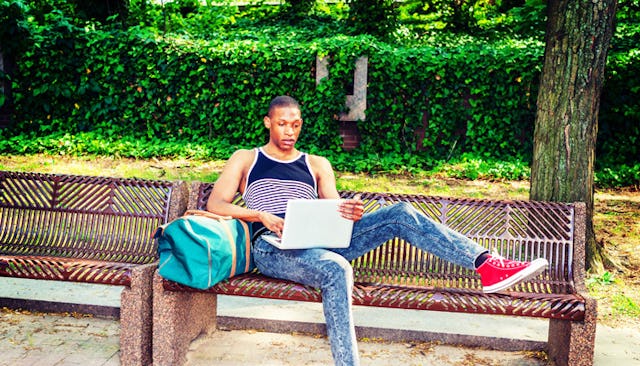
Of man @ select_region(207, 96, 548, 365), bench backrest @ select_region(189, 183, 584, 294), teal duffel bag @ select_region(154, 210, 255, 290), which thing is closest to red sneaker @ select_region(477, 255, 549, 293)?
man @ select_region(207, 96, 548, 365)

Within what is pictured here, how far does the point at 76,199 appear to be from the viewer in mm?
4105

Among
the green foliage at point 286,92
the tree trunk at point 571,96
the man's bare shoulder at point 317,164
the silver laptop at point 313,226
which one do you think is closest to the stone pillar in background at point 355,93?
the green foliage at point 286,92

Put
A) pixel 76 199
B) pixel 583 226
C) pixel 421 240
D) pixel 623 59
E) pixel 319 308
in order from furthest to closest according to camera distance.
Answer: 1. pixel 623 59
2. pixel 319 308
3. pixel 76 199
4. pixel 583 226
5. pixel 421 240

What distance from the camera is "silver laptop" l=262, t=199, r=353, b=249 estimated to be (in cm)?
314

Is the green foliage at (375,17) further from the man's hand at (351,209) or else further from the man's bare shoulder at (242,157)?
the man's hand at (351,209)

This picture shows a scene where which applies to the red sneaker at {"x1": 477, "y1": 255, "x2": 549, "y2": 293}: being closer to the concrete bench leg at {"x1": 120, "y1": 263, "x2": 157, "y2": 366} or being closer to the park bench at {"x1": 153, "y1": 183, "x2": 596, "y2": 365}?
the park bench at {"x1": 153, "y1": 183, "x2": 596, "y2": 365}

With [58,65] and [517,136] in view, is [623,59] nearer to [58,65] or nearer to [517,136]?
[517,136]

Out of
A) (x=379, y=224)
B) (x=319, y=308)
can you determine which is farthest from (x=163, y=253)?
(x=319, y=308)

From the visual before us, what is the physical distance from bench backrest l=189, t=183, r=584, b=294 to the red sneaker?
1.85 feet

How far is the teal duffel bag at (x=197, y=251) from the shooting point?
3057 millimetres

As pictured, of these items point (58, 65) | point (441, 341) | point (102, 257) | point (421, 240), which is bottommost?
point (441, 341)

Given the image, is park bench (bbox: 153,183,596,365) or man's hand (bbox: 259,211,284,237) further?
man's hand (bbox: 259,211,284,237)

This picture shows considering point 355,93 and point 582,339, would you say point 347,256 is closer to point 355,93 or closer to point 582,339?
point 582,339

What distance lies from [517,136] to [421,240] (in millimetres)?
7026
